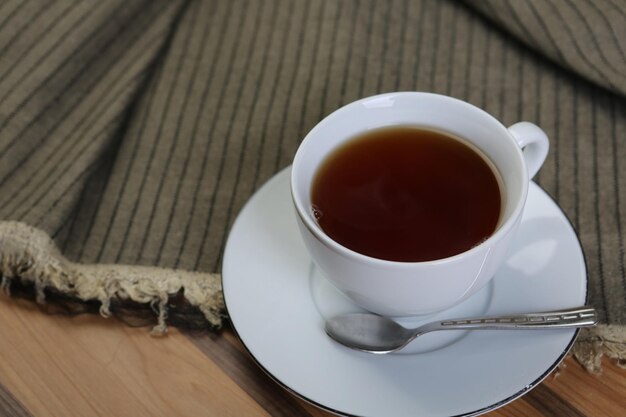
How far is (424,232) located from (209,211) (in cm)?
28

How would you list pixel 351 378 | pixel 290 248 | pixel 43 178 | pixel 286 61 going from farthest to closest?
pixel 286 61 → pixel 43 178 → pixel 290 248 → pixel 351 378

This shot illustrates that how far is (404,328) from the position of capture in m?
0.57

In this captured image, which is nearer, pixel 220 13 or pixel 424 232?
pixel 424 232

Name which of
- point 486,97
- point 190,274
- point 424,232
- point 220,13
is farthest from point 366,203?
point 220,13

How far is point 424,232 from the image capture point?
1.85 ft

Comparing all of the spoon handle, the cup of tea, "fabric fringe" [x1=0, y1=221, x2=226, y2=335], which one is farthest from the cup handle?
"fabric fringe" [x1=0, y1=221, x2=226, y2=335]

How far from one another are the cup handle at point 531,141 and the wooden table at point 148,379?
18 cm

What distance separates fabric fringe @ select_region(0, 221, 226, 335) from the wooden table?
24 millimetres

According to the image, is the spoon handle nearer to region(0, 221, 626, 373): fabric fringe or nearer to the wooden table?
the wooden table

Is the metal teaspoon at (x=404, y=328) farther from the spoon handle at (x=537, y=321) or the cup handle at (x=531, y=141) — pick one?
the cup handle at (x=531, y=141)

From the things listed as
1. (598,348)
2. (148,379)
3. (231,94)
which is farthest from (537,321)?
(231,94)

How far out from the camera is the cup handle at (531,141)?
577 millimetres

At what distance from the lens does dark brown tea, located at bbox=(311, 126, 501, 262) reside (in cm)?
56

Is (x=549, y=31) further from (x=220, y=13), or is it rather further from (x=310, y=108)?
(x=220, y=13)
